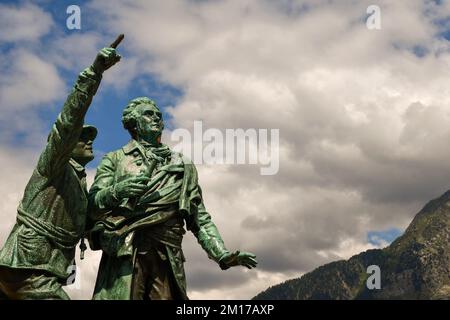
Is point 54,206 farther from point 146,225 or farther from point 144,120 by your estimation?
point 144,120

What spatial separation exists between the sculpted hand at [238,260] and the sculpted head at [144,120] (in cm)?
226

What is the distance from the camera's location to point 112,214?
1195 cm

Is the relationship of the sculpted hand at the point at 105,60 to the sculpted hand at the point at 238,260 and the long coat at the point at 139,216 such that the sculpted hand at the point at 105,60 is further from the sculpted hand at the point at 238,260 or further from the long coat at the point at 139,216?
the sculpted hand at the point at 238,260

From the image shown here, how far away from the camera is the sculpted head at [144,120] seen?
1266cm

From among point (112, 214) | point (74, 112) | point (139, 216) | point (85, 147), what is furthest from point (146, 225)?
point (74, 112)

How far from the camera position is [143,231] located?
11.9 m

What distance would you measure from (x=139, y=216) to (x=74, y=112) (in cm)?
188

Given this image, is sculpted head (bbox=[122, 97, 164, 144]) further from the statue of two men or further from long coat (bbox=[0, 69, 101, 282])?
long coat (bbox=[0, 69, 101, 282])

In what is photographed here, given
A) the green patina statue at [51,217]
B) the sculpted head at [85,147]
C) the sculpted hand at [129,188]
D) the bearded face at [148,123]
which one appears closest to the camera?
the green patina statue at [51,217]

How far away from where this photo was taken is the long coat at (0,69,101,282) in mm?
11086

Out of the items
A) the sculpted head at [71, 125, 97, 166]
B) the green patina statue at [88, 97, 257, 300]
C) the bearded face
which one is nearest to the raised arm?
the sculpted head at [71, 125, 97, 166]

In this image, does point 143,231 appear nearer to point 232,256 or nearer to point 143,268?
point 143,268

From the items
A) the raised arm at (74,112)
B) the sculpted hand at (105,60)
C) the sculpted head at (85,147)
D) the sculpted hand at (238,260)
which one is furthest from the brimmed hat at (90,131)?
the sculpted hand at (238,260)
